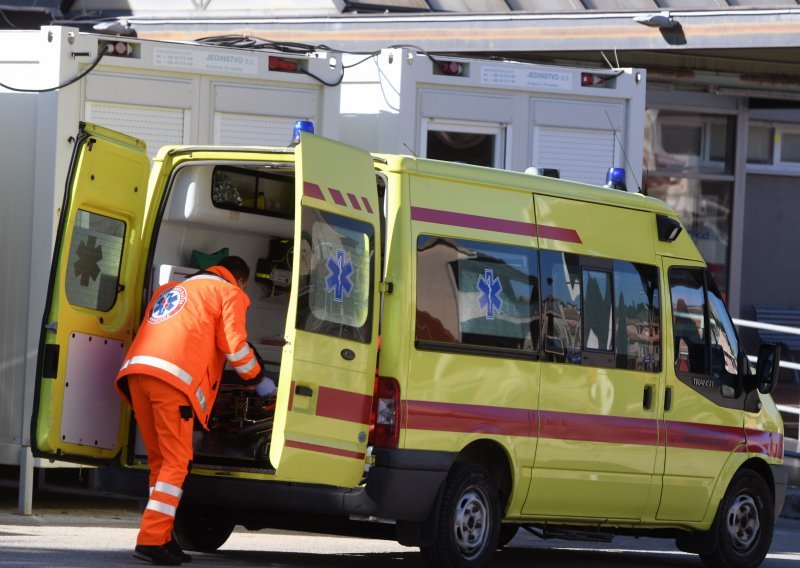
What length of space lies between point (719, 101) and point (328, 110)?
818 centimetres

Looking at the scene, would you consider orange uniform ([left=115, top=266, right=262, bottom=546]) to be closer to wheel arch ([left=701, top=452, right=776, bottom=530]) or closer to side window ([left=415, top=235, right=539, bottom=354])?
side window ([left=415, top=235, right=539, bottom=354])

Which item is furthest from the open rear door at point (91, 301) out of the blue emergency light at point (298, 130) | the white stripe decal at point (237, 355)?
the blue emergency light at point (298, 130)

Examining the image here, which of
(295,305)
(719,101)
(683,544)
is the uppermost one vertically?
(719,101)

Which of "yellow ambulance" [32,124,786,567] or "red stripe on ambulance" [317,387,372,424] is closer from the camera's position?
"red stripe on ambulance" [317,387,372,424]

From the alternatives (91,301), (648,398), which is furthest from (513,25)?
(91,301)

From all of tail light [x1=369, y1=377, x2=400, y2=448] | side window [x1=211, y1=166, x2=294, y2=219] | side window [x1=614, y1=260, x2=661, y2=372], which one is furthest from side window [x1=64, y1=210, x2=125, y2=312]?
side window [x1=614, y1=260, x2=661, y2=372]

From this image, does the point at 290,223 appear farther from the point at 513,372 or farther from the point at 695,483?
the point at 695,483

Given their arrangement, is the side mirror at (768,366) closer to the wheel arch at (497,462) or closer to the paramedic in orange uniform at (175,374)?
the wheel arch at (497,462)

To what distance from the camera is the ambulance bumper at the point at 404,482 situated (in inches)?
321

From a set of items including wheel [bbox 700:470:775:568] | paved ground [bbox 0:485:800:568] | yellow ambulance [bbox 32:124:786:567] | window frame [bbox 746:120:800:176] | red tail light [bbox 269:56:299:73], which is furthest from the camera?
window frame [bbox 746:120:800:176]

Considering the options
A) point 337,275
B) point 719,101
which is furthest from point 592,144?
point 719,101

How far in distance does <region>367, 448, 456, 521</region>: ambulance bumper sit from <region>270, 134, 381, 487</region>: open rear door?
4.1 inches

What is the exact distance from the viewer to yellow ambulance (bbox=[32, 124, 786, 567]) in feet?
26.7

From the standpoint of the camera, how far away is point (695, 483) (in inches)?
395
